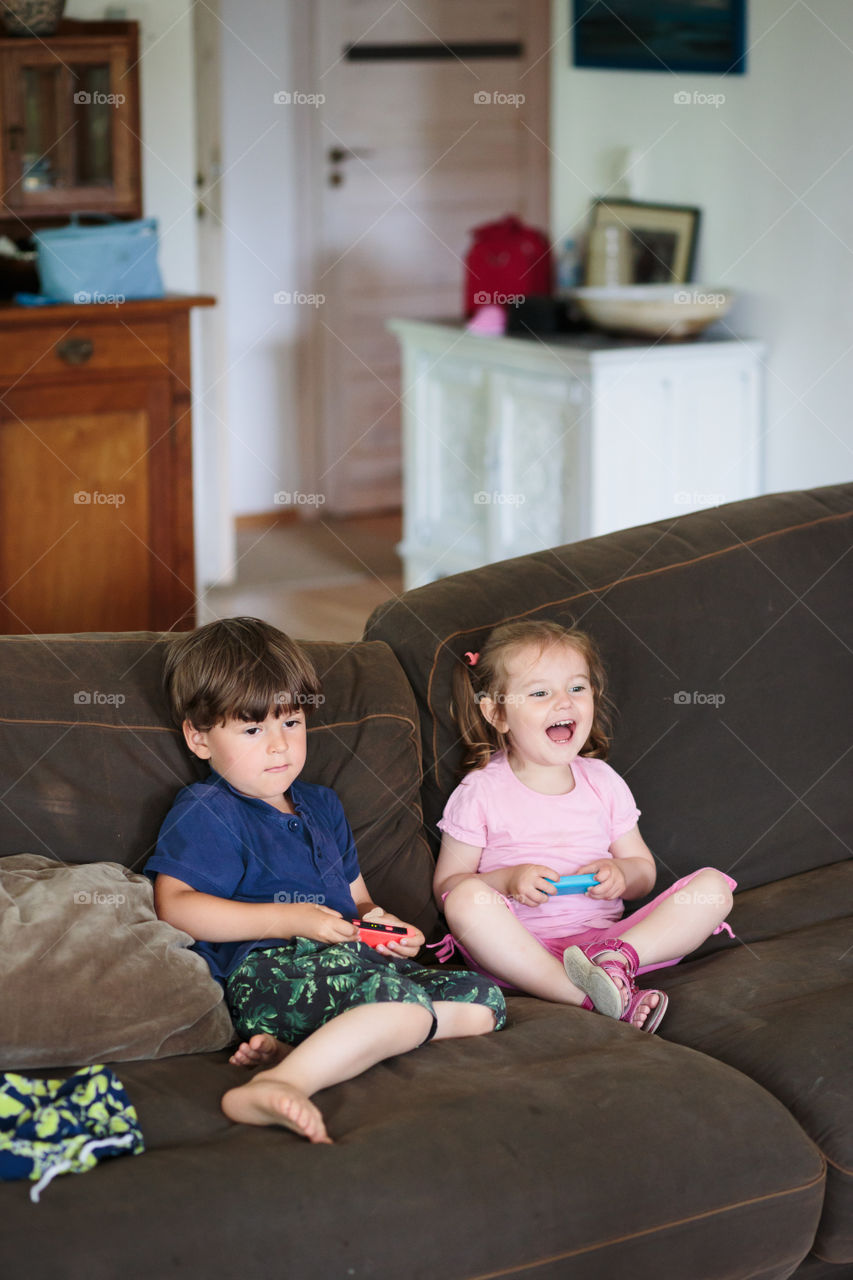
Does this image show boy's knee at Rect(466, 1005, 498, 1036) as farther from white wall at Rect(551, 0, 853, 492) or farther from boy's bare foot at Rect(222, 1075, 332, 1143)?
white wall at Rect(551, 0, 853, 492)

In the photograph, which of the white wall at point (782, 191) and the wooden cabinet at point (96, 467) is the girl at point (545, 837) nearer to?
the wooden cabinet at point (96, 467)

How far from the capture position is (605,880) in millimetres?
1969

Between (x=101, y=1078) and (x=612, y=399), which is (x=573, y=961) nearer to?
(x=101, y=1078)

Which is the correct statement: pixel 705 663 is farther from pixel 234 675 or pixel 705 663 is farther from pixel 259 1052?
pixel 259 1052

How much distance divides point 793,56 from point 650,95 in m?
0.58

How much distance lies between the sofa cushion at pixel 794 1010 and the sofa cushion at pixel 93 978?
58cm

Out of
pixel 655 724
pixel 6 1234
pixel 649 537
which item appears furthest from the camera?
pixel 649 537

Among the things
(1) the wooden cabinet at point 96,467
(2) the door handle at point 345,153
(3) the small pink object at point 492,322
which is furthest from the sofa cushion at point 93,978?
(2) the door handle at point 345,153

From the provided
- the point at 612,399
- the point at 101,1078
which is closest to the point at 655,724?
the point at 101,1078

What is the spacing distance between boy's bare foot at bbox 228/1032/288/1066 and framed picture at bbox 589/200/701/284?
3075 millimetres

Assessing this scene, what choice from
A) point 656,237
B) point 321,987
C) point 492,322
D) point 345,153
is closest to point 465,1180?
point 321,987

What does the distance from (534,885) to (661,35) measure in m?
2.99

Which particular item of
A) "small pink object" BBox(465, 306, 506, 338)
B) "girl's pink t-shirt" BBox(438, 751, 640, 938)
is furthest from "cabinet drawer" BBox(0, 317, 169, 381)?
"girl's pink t-shirt" BBox(438, 751, 640, 938)

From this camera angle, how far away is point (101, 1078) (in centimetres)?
147
